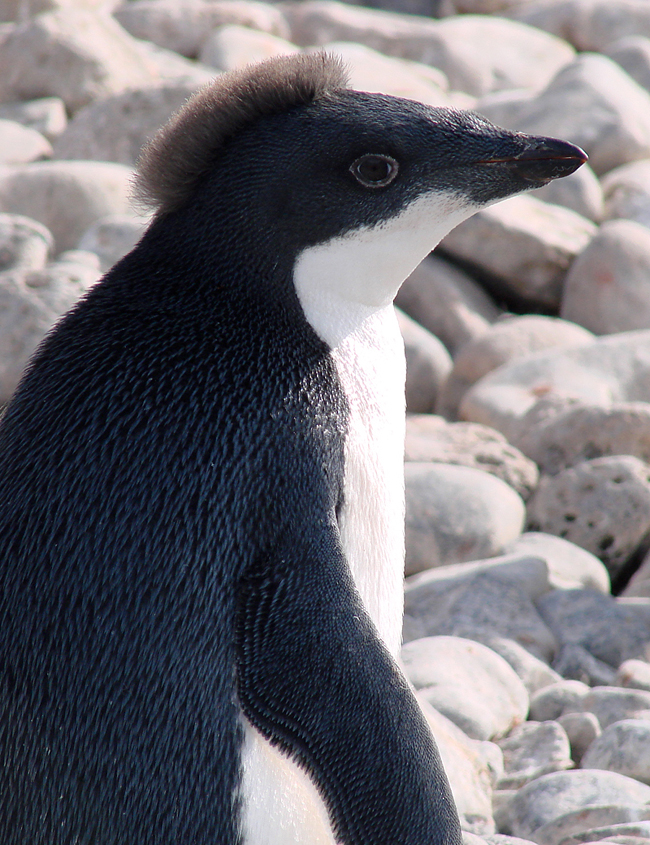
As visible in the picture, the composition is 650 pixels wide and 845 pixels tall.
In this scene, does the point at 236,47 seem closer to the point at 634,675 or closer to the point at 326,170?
the point at 634,675

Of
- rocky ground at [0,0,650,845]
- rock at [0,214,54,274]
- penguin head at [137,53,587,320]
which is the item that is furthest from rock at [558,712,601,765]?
rock at [0,214,54,274]

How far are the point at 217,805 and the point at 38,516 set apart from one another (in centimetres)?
50

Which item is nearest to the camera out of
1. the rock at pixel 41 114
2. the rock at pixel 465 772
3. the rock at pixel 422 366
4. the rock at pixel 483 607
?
the rock at pixel 465 772

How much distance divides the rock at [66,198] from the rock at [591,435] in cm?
240

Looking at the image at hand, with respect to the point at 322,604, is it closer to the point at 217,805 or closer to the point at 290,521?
the point at 290,521

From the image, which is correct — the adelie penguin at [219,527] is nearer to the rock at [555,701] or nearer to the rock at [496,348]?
the rock at [555,701]

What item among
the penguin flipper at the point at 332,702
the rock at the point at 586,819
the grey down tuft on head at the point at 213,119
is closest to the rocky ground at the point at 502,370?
the rock at the point at 586,819

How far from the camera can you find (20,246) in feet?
15.5

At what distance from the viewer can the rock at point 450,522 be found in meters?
3.73

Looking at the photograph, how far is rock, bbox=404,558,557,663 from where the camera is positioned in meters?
3.28

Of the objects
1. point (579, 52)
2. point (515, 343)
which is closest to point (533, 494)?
point (515, 343)

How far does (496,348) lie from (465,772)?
10.0ft

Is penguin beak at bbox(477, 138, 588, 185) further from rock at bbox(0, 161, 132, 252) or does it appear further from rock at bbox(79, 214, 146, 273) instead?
rock at bbox(0, 161, 132, 252)

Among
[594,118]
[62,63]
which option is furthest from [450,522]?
[62,63]
